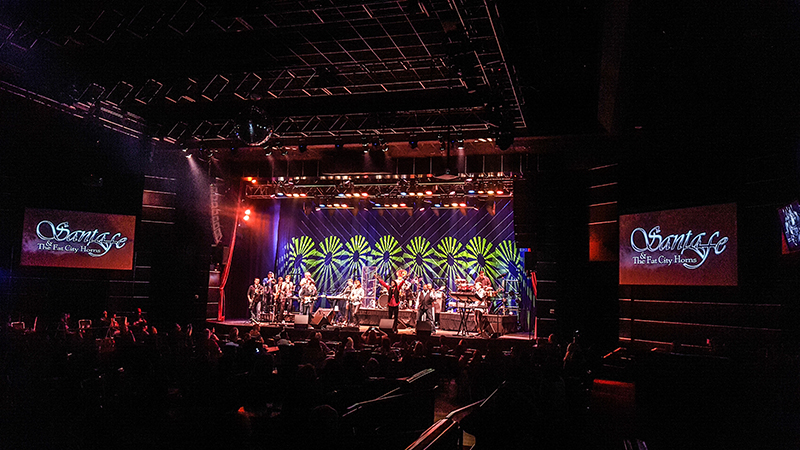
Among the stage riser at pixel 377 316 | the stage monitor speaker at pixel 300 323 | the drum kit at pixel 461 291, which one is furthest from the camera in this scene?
the stage riser at pixel 377 316

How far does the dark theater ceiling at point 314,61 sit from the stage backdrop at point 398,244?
7149 mm

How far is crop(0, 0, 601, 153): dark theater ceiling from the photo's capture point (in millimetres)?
7578

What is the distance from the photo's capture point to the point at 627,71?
30.7 ft

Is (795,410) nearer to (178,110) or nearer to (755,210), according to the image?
(755,210)

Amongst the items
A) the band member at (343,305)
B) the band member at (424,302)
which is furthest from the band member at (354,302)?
the band member at (424,302)

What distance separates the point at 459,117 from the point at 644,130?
12.7 feet

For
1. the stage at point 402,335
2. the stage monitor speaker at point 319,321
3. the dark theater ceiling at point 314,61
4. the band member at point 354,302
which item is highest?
the dark theater ceiling at point 314,61

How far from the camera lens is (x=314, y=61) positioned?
30.7 ft

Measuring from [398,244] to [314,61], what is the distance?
11.5 metres

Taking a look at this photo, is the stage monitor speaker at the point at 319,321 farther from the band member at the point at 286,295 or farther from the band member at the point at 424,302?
the band member at the point at 424,302

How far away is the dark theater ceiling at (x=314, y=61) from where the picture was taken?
758cm

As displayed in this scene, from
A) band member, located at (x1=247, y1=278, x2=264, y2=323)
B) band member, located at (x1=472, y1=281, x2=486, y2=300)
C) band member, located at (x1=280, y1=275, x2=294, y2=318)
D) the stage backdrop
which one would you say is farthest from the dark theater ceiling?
the stage backdrop

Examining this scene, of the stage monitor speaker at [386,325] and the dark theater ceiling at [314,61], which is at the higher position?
the dark theater ceiling at [314,61]

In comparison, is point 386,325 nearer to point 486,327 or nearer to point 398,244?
point 486,327
